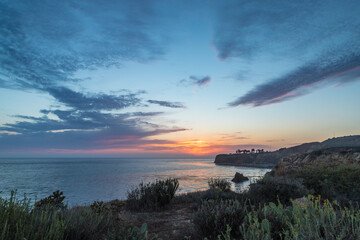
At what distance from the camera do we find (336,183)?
10789mm

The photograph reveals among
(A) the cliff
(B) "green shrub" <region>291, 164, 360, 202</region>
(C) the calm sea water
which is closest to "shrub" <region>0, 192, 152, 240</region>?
(C) the calm sea water

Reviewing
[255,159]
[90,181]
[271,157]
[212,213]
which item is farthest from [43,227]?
[255,159]

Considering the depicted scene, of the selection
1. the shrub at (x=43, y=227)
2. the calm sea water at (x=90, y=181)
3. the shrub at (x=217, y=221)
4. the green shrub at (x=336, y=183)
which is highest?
the shrub at (x=43, y=227)

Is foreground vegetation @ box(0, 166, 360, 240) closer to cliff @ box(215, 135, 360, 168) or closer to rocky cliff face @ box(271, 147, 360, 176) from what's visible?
rocky cliff face @ box(271, 147, 360, 176)

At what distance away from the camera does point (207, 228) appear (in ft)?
15.6

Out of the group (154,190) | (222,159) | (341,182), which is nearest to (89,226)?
(154,190)

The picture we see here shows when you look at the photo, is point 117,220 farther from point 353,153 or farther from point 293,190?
point 353,153

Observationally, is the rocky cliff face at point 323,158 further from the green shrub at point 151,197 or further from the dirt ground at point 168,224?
the dirt ground at point 168,224

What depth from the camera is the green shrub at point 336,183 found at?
31.9ft

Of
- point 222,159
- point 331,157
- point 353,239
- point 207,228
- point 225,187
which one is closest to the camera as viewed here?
point 353,239

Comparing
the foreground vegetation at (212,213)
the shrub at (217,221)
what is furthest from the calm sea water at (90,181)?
the shrub at (217,221)

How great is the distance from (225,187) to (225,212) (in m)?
7.95

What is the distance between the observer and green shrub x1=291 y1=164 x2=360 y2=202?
971 centimetres

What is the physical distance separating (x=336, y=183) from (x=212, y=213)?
954cm
